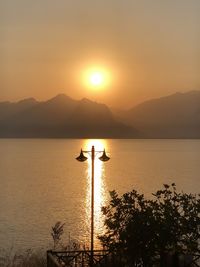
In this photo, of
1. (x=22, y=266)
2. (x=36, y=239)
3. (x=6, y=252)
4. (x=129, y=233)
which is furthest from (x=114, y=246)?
(x=36, y=239)

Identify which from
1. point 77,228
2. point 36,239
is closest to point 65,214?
point 77,228

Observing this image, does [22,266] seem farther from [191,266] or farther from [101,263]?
[191,266]

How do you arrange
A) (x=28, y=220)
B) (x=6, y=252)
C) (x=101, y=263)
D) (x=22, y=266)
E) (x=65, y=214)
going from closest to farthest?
(x=101, y=263) < (x=22, y=266) < (x=6, y=252) < (x=28, y=220) < (x=65, y=214)

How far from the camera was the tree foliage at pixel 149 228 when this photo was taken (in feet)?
30.4

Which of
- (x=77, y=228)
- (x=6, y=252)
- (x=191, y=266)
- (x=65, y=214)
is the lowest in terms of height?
(x=191, y=266)

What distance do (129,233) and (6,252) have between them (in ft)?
46.2

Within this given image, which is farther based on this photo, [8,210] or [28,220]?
[8,210]

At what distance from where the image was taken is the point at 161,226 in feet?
30.5

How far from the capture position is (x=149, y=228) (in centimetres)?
926

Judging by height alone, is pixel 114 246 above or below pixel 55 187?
below

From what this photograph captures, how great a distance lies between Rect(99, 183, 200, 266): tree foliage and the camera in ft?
30.4

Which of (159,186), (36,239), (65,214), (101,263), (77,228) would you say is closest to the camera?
(101,263)

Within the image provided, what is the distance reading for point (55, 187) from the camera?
54656mm

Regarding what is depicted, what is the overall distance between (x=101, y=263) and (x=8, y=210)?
27.2 meters
